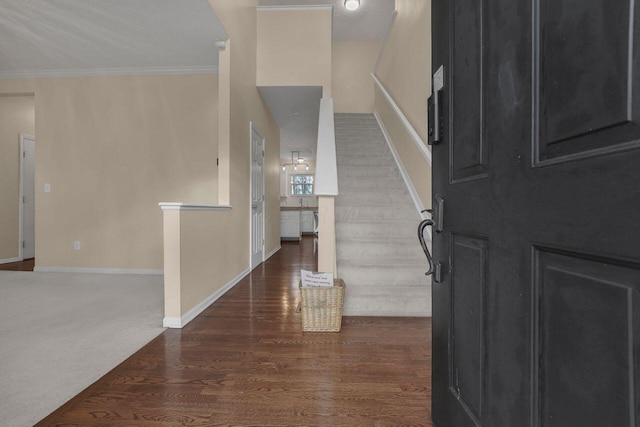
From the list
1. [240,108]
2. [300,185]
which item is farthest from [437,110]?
[300,185]

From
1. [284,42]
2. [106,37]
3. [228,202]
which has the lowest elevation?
[228,202]

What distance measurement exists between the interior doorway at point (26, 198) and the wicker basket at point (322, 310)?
221 inches

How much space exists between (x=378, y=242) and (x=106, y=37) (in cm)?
374

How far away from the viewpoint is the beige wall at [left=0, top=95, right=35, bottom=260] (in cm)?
510

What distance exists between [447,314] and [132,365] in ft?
5.92

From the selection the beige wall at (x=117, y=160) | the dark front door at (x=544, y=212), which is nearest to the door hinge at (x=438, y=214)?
the dark front door at (x=544, y=212)

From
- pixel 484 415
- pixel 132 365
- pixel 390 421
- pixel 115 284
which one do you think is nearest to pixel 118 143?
pixel 115 284

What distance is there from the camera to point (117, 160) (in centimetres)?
444

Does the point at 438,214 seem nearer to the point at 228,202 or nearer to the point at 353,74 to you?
the point at 228,202

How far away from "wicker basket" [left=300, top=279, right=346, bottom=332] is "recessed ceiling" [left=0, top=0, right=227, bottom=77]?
9.16 feet

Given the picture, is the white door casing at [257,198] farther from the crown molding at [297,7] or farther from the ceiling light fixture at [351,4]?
the ceiling light fixture at [351,4]

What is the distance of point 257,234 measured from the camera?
481cm

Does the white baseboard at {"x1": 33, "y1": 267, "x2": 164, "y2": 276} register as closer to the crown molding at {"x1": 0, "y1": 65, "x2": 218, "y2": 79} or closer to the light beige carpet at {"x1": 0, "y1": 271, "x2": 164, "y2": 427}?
the light beige carpet at {"x1": 0, "y1": 271, "x2": 164, "y2": 427}

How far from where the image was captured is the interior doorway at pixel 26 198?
533 centimetres
